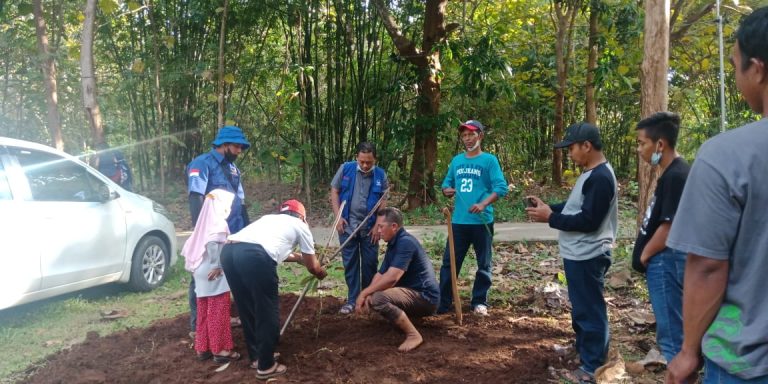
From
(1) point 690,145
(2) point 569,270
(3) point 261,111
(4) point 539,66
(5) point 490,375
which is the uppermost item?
(4) point 539,66

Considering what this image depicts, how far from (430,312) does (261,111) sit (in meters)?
8.46

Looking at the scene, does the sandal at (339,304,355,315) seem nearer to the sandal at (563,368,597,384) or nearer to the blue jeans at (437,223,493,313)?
the blue jeans at (437,223,493,313)

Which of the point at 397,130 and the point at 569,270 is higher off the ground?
the point at 397,130

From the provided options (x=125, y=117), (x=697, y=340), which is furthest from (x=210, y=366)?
(x=125, y=117)

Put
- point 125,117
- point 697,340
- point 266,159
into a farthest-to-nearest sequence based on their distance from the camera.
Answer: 1. point 125,117
2. point 266,159
3. point 697,340

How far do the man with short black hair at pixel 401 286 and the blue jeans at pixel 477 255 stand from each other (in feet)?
1.78

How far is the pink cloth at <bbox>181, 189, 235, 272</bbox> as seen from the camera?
4055mm

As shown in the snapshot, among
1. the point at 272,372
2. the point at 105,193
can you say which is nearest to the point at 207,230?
the point at 272,372

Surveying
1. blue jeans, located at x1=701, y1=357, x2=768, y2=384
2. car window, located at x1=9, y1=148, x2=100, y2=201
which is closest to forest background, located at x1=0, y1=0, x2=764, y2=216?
car window, located at x1=9, y1=148, x2=100, y2=201

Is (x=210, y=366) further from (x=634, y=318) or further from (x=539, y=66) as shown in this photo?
(x=539, y=66)

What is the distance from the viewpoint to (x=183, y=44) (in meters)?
11.4

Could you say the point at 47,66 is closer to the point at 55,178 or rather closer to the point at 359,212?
the point at 55,178

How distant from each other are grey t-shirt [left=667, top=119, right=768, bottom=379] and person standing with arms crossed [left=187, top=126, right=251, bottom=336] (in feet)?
11.9

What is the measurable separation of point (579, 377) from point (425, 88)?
715cm
